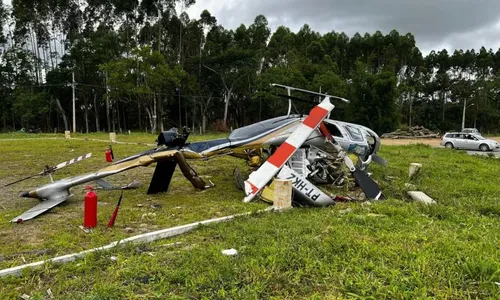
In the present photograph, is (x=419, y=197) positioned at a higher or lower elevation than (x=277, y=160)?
lower

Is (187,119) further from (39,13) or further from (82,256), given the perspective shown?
(82,256)

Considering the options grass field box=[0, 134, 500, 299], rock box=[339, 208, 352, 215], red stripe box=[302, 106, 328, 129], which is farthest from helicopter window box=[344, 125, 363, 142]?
rock box=[339, 208, 352, 215]

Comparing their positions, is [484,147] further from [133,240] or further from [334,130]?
[133,240]

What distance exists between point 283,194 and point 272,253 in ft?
7.50

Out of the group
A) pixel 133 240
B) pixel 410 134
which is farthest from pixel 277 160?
pixel 410 134

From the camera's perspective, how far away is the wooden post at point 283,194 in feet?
20.0

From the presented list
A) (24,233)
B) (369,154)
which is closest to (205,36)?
(369,154)

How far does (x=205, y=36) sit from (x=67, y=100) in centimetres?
1961

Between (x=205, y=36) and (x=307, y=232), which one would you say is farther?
(x=205, y=36)

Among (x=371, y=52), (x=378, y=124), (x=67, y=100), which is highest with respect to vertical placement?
(x=371, y=52)

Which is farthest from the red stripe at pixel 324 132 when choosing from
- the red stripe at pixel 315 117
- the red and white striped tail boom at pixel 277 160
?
the red and white striped tail boom at pixel 277 160

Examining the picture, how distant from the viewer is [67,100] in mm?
45125

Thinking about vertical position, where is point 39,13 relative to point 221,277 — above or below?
above

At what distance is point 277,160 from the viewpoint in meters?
6.47
